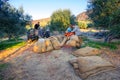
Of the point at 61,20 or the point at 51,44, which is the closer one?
the point at 51,44

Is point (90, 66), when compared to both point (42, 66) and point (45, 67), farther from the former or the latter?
point (42, 66)

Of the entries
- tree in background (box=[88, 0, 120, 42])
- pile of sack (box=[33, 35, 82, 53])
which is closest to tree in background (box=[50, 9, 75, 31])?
tree in background (box=[88, 0, 120, 42])

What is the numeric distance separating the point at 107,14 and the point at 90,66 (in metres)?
13.9

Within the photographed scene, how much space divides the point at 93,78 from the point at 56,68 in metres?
2.70

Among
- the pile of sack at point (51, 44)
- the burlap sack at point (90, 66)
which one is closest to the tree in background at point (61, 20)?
the pile of sack at point (51, 44)

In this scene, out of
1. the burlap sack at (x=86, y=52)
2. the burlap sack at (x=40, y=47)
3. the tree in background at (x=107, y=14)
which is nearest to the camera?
the burlap sack at (x=86, y=52)

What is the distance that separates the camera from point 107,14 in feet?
86.3

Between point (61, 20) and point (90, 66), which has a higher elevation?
point (61, 20)

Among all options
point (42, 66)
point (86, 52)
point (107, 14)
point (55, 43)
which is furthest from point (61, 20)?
point (42, 66)

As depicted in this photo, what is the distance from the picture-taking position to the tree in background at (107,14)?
23491 mm

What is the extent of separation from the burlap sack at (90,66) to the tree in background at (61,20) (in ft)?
114

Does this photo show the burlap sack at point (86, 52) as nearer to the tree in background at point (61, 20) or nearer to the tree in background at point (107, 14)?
the tree in background at point (107, 14)

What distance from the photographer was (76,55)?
16.3 m

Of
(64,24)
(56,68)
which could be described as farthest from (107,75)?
(64,24)
